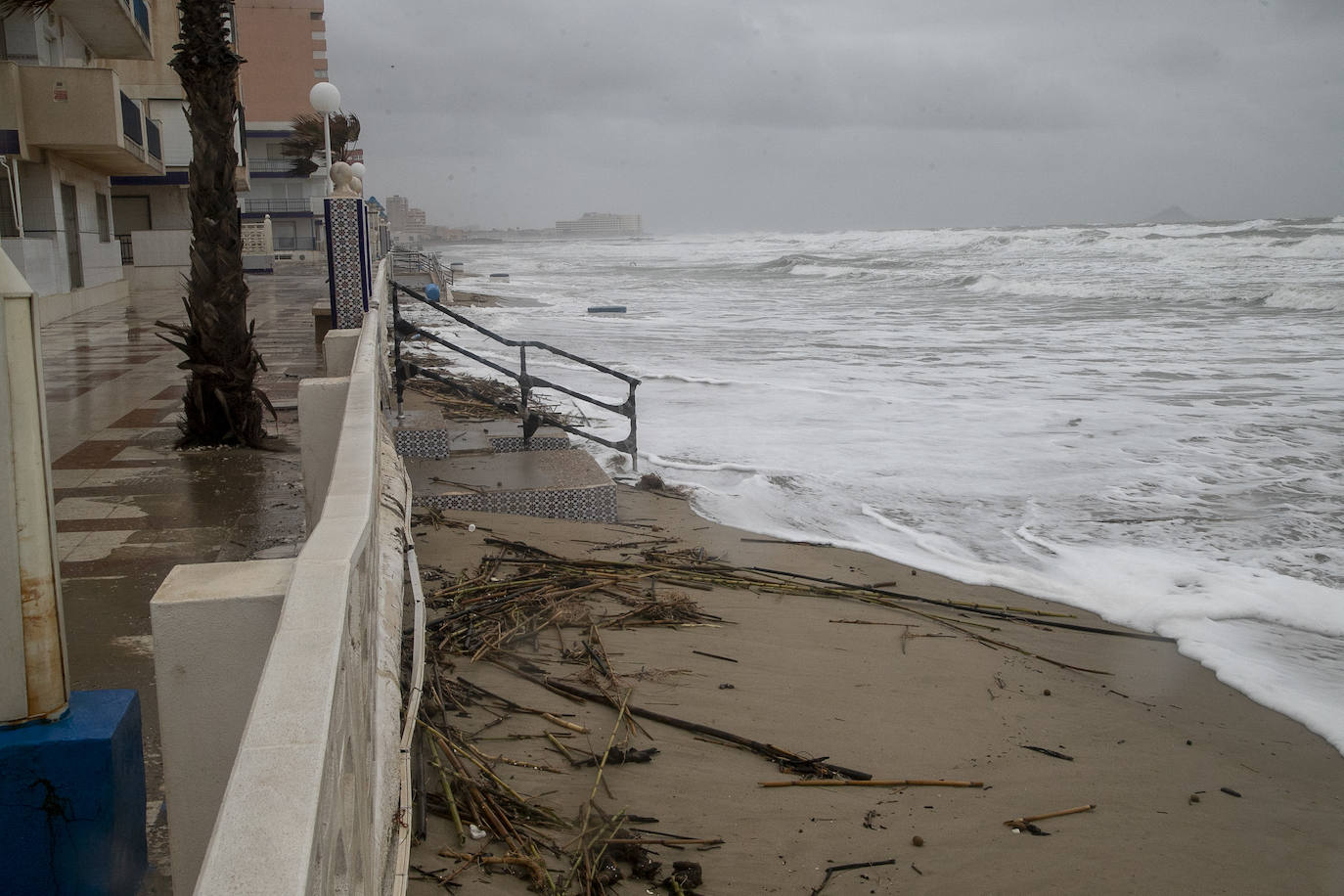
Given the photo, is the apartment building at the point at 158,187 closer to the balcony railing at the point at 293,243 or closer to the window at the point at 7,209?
the window at the point at 7,209

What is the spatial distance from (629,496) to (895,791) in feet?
16.2

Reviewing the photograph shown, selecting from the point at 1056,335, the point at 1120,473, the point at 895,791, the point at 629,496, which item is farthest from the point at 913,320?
the point at 895,791

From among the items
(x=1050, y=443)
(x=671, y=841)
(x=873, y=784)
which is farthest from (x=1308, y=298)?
(x=671, y=841)

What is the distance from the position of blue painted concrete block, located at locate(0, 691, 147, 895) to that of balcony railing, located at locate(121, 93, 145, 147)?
2040 centimetres

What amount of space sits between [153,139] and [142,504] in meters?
22.9

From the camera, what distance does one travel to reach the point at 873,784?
4262 millimetres

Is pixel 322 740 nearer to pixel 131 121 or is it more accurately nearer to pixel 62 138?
pixel 62 138

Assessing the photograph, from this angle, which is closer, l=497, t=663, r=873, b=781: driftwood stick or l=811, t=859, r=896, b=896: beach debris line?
l=811, t=859, r=896, b=896: beach debris line

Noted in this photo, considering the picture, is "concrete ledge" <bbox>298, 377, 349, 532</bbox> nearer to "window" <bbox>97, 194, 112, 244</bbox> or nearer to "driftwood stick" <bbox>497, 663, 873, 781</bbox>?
"driftwood stick" <bbox>497, 663, 873, 781</bbox>

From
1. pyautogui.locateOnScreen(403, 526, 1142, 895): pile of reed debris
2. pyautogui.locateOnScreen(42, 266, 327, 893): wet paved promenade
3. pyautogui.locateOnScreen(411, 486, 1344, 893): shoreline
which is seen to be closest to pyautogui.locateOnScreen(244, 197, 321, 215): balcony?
pyautogui.locateOnScreen(42, 266, 327, 893): wet paved promenade

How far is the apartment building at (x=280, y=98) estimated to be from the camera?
200ft

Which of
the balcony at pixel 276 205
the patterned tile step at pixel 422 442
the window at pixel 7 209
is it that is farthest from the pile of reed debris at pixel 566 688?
the balcony at pixel 276 205

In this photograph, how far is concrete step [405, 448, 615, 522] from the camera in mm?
7621

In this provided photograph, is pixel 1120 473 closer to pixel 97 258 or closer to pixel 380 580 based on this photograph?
pixel 380 580
